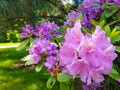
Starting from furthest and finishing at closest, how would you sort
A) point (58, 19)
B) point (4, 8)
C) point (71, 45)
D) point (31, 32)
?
point (58, 19) → point (4, 8) → point (31, 32) → point (71, 45)

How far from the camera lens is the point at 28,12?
592 centimetres

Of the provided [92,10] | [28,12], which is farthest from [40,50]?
[28,12]

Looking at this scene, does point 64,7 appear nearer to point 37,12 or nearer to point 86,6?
point 37,12

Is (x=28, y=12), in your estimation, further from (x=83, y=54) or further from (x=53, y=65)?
(x=83, y=54)

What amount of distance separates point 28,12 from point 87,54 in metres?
4.40

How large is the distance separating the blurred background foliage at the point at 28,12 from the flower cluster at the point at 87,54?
3.88 metres

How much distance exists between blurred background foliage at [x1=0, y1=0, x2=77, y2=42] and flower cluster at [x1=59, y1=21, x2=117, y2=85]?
3.88 m

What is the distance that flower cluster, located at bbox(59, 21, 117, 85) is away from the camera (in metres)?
1.58

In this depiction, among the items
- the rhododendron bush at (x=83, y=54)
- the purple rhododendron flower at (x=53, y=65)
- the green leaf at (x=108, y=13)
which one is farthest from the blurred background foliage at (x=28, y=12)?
the purple rhododendron flower at (x=53, y=65)

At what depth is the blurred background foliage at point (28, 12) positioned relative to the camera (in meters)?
5.71

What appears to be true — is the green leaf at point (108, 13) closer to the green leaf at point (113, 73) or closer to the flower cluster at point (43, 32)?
the flower cluster at point (43, 32)

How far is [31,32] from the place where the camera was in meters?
2.56

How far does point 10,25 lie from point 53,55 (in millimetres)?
4143

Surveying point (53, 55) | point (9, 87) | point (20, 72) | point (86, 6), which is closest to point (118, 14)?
point (86, 6)
